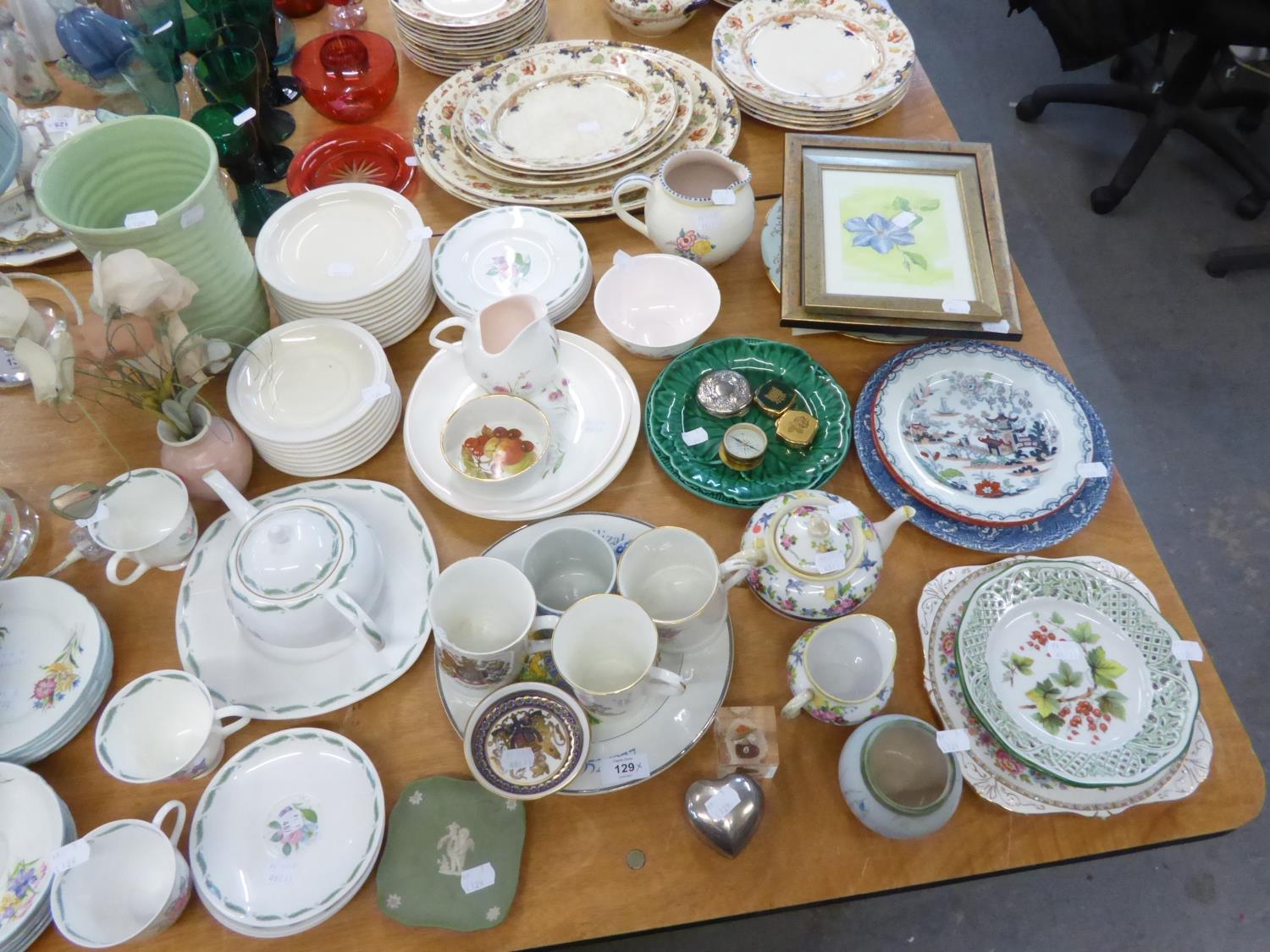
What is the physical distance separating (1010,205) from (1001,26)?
0.91 m

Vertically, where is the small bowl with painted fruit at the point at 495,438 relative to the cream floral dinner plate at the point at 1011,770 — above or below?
above

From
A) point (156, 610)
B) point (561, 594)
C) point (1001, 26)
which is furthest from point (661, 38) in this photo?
point (1001, 26)

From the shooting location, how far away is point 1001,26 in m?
2.77

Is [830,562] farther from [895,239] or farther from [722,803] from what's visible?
[895,239]

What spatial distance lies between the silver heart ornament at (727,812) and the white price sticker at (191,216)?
2.82ft

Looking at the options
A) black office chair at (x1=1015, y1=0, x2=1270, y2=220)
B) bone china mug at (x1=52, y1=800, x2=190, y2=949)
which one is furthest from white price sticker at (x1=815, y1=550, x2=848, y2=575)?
black office chair at (x1=1015, y1=0, x2=1270, y2=220)

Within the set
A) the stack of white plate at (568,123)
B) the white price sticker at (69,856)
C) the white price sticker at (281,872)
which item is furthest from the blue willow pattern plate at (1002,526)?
the white price sticker at (69,856)

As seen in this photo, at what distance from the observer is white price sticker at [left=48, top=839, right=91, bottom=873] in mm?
765

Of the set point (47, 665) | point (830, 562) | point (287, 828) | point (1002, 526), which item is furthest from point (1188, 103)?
point (47, 665)

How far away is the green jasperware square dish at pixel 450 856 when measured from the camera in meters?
0.79

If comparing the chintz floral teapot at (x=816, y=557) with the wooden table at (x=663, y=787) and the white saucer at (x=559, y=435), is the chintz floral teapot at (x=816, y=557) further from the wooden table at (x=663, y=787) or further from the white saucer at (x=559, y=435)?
the white saucer at (x=559, y=435)

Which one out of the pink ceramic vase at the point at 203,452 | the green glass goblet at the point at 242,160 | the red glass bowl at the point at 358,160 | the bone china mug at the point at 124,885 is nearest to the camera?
the bone china mug at the point at 124,885

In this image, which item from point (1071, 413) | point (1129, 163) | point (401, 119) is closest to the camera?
point (1071, 413)

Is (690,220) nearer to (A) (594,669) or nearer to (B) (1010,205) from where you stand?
(A) (594,669)
